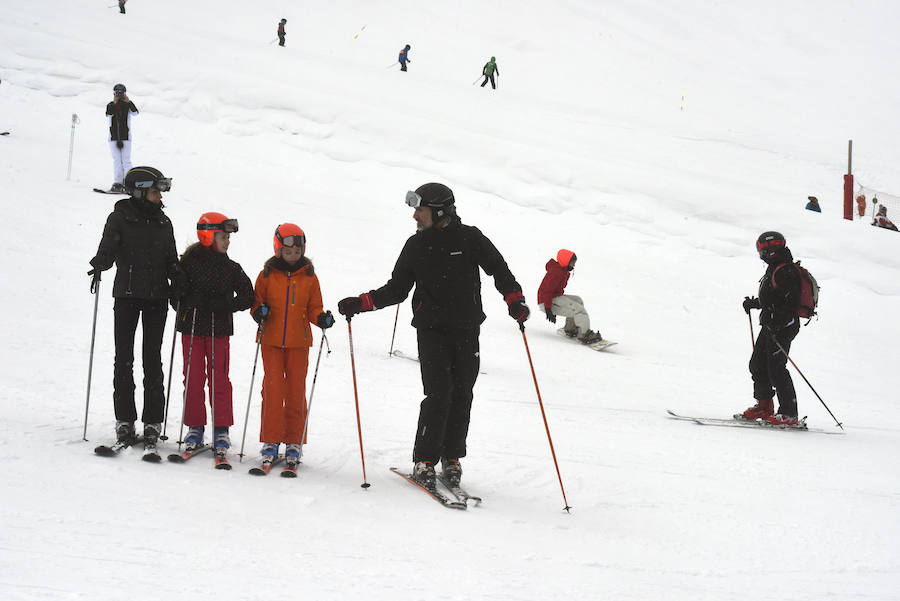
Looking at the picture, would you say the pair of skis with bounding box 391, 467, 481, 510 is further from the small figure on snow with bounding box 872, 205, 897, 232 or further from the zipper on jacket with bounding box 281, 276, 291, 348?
the small figure on snow with bounding box 872, 205, 897, 232

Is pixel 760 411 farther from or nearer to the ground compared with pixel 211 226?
nearer to the ground

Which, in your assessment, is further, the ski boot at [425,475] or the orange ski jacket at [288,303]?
the orange ski jacket at [288,303]

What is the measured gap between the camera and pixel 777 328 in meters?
7.98

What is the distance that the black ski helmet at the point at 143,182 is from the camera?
4.93 m

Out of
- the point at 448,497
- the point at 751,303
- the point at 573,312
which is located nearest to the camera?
the point at 448,497

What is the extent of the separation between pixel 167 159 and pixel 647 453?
13010 mm

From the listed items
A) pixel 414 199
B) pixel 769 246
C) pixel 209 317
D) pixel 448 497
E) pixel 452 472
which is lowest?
pixel 448 497

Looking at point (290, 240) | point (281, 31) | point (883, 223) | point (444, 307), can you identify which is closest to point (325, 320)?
point (290, 240)

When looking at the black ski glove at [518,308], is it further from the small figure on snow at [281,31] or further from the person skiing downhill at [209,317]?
the small figure on snow at [281,31]

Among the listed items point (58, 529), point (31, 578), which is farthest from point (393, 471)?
point (31, 578)

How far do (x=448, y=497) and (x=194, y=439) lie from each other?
71.4 inches

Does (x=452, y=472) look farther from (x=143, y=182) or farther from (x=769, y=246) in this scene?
(x=769, y=246)

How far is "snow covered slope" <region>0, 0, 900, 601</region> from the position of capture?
152 inches

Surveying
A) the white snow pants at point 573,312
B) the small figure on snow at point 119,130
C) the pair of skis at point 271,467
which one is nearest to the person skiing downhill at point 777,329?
the white snow pants at point 573,312
